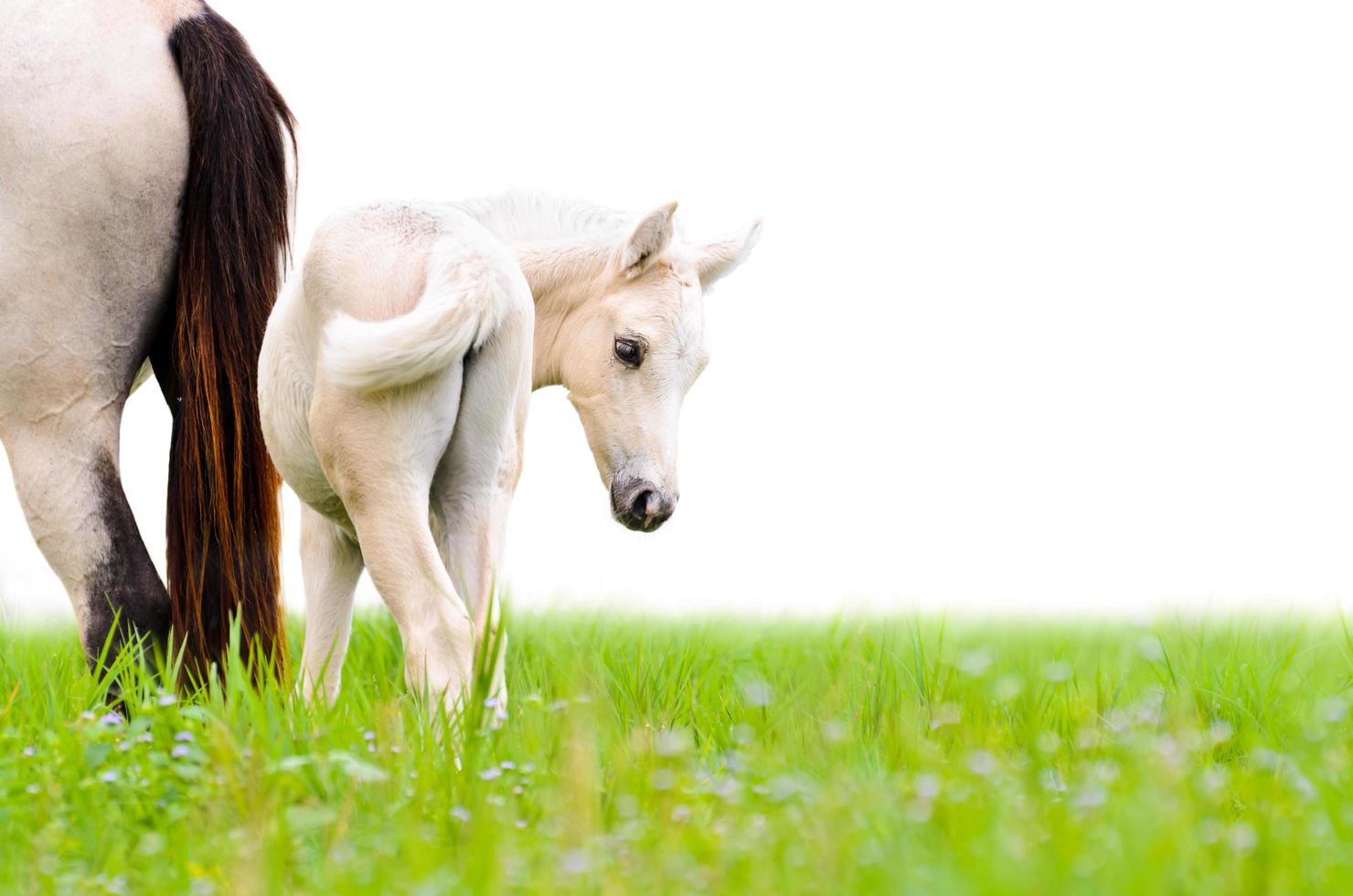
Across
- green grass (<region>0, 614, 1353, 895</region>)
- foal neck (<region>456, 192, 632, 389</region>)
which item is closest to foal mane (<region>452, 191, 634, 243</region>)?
foal neck (<region>456, 192, 632, 389</region>)

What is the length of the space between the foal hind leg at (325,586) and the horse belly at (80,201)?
89 centimetres

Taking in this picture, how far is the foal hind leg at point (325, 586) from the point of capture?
405cm

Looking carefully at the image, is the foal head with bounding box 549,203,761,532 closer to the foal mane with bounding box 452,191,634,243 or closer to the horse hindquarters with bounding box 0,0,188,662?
the foal mane with bounding box 452,191,634,243

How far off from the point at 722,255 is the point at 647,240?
0.55 m

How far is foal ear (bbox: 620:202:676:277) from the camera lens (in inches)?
156

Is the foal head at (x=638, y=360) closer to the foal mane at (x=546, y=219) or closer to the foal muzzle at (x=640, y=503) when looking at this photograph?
the foal muzzle at (x=640, y=503)

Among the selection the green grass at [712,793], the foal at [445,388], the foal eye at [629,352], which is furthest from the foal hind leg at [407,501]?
the foal eye at [629,352]

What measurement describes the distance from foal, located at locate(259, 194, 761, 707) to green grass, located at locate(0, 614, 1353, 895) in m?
0.36

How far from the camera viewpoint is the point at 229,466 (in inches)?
166

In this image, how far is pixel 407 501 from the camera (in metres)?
3.29

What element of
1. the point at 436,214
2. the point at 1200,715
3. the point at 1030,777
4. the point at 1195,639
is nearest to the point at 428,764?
the point at 1030,777

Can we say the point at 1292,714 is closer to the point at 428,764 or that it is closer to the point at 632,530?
the point at 632,530

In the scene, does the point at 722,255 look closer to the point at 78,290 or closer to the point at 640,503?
the point at 640,503

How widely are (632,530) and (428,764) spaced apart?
68.8 inches
